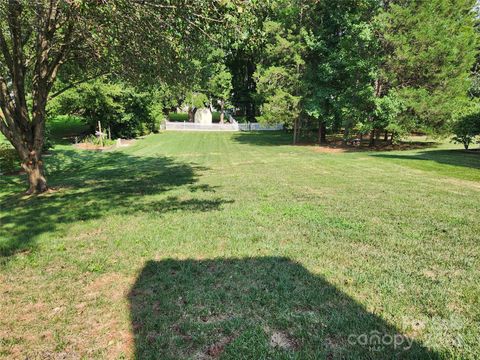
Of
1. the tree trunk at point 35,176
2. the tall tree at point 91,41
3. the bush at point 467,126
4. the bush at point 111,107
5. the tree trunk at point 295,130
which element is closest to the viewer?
the tall tree at point 91,41

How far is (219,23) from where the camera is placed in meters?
6.27

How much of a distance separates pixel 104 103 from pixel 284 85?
46.8ft

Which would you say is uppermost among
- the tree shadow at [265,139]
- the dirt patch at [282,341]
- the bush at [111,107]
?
the bush at [111,107]

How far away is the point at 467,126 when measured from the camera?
689 inches

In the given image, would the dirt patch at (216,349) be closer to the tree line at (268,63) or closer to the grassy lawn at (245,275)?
the grassy lawn at (245,275)

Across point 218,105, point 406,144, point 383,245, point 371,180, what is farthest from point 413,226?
point 218,105

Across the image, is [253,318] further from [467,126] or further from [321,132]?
[321,132]

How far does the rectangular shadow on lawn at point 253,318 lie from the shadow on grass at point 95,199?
3.12m

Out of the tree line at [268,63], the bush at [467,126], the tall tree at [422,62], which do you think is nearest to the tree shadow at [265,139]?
the tree line at [268,63]

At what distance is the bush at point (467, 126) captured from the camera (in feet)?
56.3

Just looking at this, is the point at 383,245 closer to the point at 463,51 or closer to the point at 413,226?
the point at 413,226

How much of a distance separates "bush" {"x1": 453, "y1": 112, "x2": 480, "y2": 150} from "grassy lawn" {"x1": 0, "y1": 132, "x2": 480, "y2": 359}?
11.1 meters

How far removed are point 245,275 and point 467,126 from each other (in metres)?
18.6

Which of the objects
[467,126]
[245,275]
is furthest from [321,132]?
[245,275]
